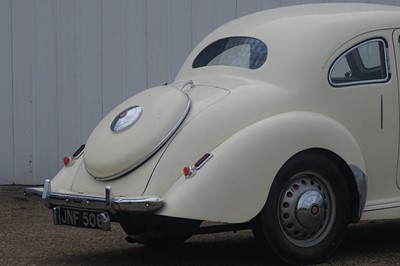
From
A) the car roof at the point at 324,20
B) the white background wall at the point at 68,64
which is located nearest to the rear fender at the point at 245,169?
the car roof at the point at 324,20

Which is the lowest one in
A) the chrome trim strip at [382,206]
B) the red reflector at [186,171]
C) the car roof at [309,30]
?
the chrome trim strip at [382,206]

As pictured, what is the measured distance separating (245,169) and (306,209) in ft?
1.79

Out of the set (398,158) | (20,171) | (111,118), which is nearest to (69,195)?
(111,118)

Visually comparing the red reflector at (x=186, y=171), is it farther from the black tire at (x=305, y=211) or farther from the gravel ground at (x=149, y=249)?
the gravel ground at (x=149, y=249)

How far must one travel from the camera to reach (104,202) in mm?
6441

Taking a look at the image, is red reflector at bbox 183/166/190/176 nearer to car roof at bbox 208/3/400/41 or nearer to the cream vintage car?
the cream vintage car

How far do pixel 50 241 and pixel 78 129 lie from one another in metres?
3.13

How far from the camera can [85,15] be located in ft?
36.3

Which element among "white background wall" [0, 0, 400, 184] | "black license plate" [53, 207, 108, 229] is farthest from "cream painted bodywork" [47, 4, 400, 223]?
"white background wall" [0, 0, 400, 184]

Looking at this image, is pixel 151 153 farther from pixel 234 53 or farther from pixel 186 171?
pixel 234 53

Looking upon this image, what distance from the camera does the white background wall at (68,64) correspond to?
11008mm

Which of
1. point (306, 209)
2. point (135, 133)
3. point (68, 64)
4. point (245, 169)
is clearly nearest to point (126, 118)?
point (135, 133)

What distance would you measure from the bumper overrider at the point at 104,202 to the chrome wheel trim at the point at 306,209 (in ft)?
2.95

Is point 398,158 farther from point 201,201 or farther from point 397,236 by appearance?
point 201,201
